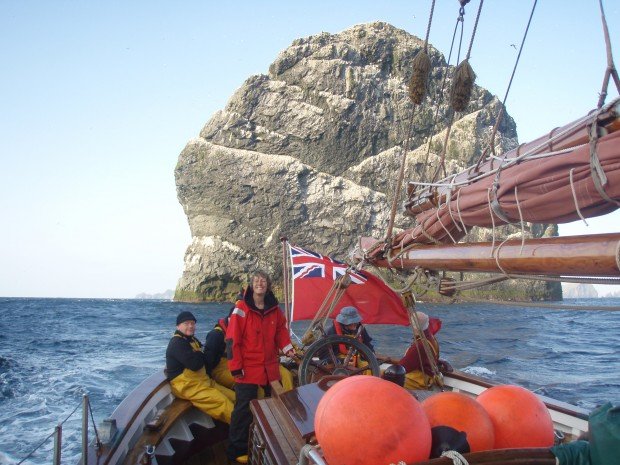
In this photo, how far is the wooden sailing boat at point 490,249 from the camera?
7.01ft

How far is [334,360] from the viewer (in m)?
4.88

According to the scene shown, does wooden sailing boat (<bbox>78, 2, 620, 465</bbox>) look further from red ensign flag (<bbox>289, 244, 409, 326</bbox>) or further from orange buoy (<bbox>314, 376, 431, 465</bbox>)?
red ensign flag (<bbox>289, 244, 409, 326</bbox>)

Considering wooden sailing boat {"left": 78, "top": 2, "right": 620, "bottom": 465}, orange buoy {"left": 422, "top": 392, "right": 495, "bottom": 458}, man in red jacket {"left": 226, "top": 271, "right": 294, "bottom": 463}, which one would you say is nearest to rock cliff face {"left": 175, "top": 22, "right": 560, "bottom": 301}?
man in red jacket {"left": 226, "top": 271, "right": 294, "bottom": 463}

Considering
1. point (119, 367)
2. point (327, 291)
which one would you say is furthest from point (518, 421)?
point (119, 367)

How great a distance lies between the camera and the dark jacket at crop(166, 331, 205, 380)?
4883 millimetres

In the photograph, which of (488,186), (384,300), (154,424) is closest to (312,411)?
(488,186)

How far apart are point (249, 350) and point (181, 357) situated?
2.34 feet

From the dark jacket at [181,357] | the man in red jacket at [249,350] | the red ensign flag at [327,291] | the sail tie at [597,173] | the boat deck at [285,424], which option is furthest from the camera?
the red ensign flag at [327,291]

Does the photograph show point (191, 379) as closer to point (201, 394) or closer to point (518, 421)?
point (201, 394)

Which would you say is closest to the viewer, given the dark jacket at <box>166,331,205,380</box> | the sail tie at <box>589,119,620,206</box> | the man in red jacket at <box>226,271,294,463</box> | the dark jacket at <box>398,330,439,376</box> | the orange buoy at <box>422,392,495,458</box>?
the orange buoy at <box>422,392,495,458</box>

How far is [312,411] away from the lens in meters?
2.71

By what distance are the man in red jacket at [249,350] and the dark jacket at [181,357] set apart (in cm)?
49

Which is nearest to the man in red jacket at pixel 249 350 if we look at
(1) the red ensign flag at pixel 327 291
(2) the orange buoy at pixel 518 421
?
(1) the red ensign flag at pixel 327 291

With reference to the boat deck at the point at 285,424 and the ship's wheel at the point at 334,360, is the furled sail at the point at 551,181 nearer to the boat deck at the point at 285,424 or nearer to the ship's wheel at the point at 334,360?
the boat deck at the point at 285,424
